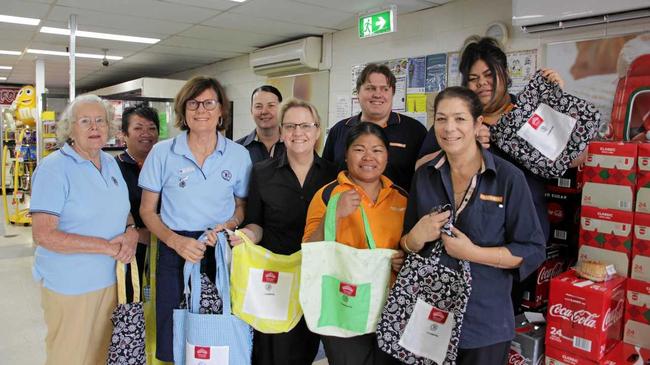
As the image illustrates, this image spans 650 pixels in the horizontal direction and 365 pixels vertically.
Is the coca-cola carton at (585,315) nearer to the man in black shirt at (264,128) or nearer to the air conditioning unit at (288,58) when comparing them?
the man in black shirt at (264,128)

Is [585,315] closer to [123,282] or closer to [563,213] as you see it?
[563,213]

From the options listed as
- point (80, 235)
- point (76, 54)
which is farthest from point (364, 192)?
point (76, 54)

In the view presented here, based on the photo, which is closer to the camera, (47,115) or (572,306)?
(572,306)

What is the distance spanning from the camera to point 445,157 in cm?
166

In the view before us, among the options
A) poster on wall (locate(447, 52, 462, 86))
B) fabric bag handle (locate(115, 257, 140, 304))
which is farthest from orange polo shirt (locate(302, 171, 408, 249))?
poster on wall (locate(447, 52, 462, 86))

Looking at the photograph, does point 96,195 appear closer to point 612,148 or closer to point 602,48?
point 612,148

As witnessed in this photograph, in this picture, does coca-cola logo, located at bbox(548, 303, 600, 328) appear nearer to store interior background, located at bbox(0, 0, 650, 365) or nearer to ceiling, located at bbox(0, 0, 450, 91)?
store interior background, located at bbox(0, 0, 650, 365)

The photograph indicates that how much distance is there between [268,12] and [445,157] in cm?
364

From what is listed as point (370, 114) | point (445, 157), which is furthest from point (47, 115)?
point (445, 157)

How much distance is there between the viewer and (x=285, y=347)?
2.03 metres

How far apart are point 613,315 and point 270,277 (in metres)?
1.34

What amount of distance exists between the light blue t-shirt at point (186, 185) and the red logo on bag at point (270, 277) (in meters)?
0.33

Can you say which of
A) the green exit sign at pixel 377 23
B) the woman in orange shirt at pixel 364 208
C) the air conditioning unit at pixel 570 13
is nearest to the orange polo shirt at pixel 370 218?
the woman in orange shirt at pixel 364 208

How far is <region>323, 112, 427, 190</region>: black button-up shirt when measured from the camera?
90.2 inches
